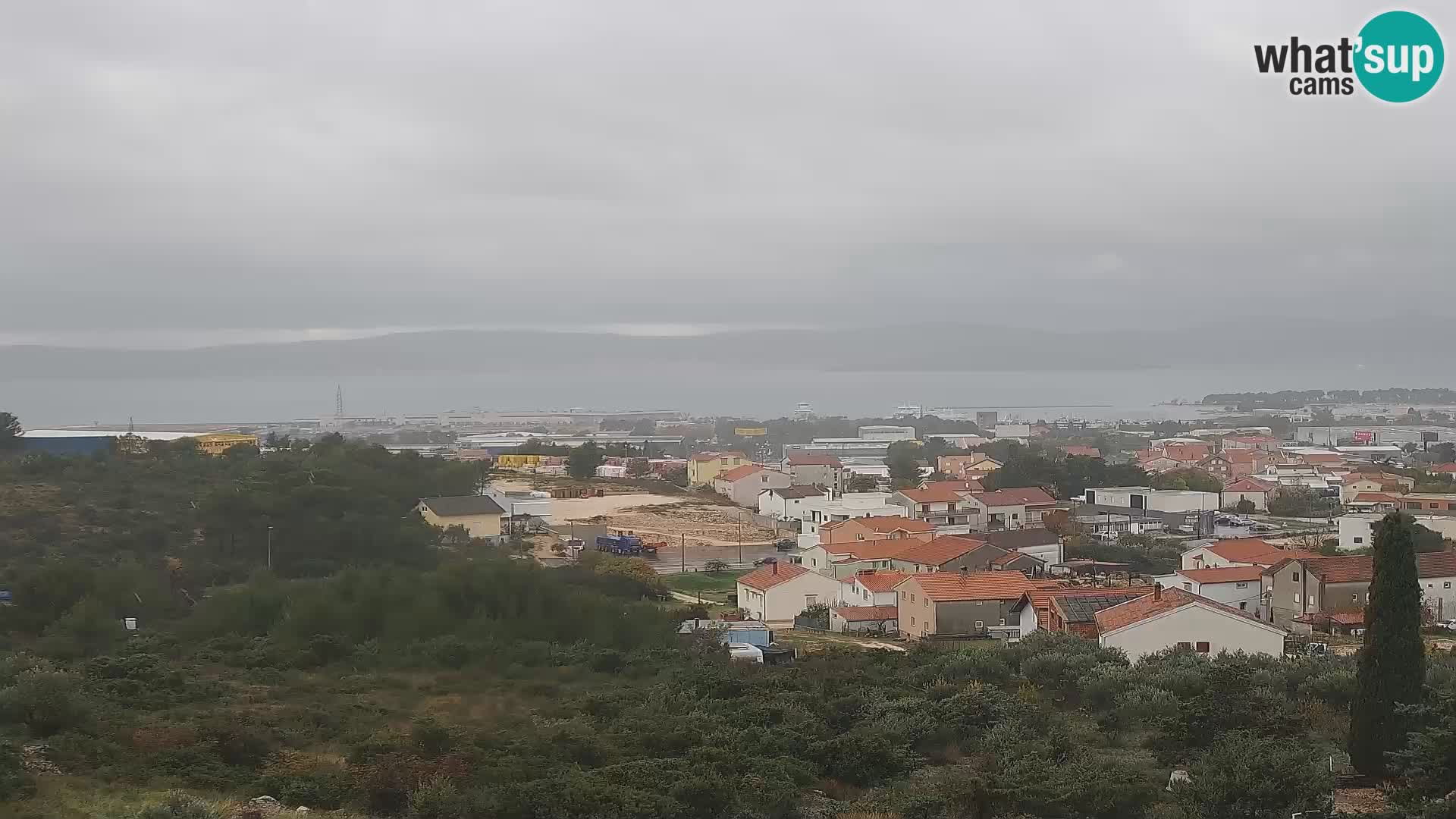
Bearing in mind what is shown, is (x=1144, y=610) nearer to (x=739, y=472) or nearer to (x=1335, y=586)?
(x=1335, y=586)

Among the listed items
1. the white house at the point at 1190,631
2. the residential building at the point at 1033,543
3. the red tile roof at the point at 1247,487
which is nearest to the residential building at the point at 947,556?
the residential building at the point at 1033,543

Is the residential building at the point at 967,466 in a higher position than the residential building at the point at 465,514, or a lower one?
lower

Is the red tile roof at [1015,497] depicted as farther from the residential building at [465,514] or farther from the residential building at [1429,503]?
the residential building at [465,514]

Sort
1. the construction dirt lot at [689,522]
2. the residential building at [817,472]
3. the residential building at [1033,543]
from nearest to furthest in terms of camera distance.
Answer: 1. the residential building at [1033,543]
2. the construction dirt lot at [689,522]
3. the residential building at [817,472]

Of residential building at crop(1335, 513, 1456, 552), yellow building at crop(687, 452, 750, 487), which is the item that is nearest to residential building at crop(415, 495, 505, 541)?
yellow building at crop(687, 452, 750, 487)

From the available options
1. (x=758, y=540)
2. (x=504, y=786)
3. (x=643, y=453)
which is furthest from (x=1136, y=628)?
(x=643, y=453)

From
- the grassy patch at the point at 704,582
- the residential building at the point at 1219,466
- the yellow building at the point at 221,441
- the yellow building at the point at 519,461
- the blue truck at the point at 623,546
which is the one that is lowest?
the grassy patch at the point at 704,582

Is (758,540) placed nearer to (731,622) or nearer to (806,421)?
(731,622)
